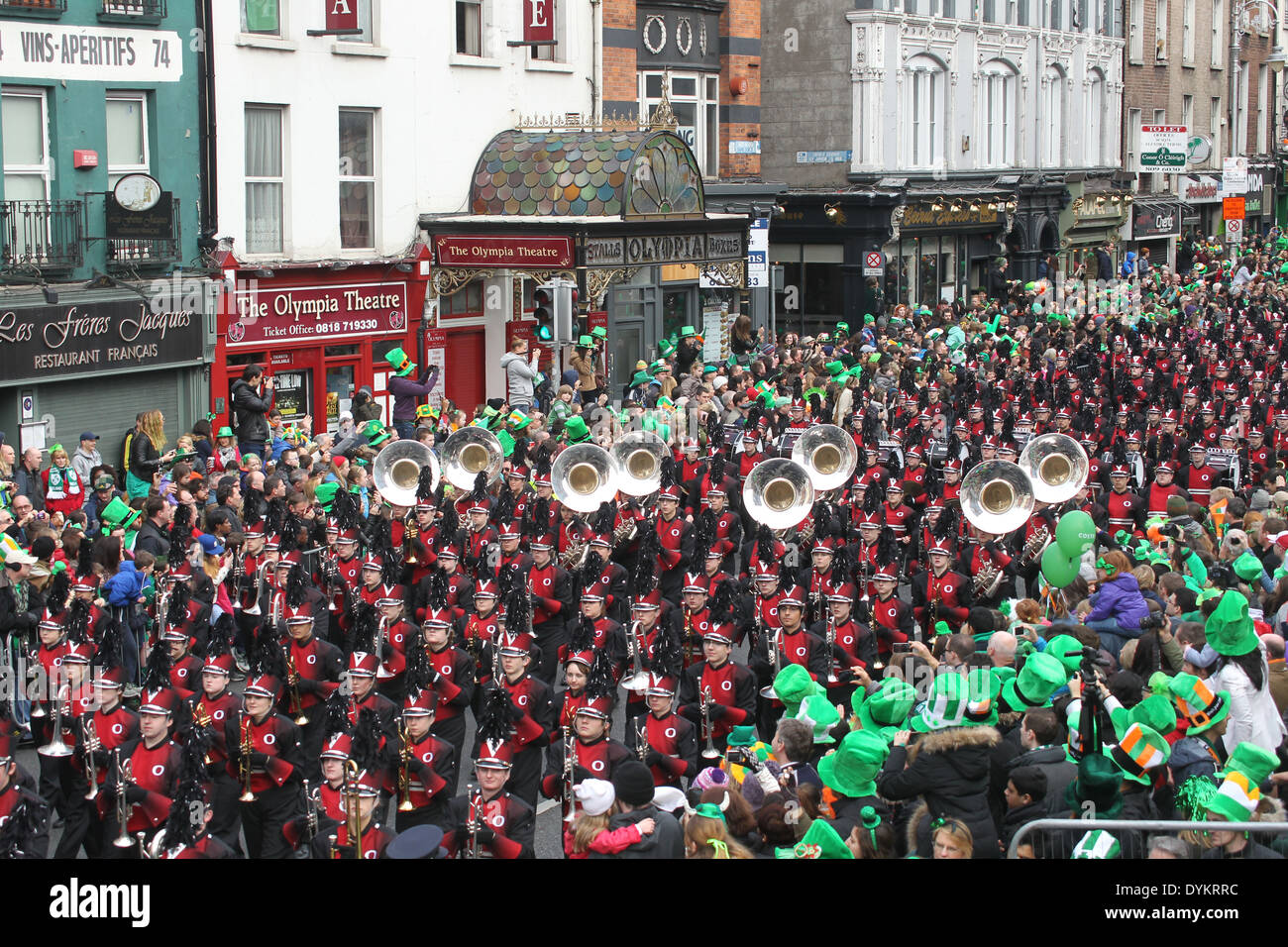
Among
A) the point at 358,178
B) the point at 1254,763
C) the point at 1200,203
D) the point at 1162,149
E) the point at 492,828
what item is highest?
the point at 1162,149

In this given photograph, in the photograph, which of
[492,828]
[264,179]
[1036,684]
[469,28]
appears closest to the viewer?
[492,828]

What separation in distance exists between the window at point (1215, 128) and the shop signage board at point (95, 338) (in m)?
42.2

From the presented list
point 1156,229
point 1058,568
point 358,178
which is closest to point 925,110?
point 1156,229

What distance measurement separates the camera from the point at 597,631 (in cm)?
1177

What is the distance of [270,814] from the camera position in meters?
9.95

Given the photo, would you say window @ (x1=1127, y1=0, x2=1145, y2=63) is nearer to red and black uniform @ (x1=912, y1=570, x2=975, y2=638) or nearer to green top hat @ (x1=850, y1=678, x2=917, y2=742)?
red and black uniform @ (x1=912, y1=570, x2=975, y2=638)

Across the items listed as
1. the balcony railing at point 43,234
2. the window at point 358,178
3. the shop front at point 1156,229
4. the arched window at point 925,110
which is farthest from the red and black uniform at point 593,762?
the shop front at point 1156,229

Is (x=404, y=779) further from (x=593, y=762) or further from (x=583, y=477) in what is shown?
(x=583, y=477)

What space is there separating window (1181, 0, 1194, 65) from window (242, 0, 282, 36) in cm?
3728

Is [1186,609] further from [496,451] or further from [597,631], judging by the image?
Answer: [496,451]

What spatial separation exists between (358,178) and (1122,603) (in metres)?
15.1

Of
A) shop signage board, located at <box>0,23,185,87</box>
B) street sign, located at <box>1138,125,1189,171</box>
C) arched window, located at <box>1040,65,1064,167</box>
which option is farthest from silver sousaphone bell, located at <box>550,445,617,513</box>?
street sign, located at <box>1138,125,1189,171</box>

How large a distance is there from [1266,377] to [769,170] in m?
17.4
